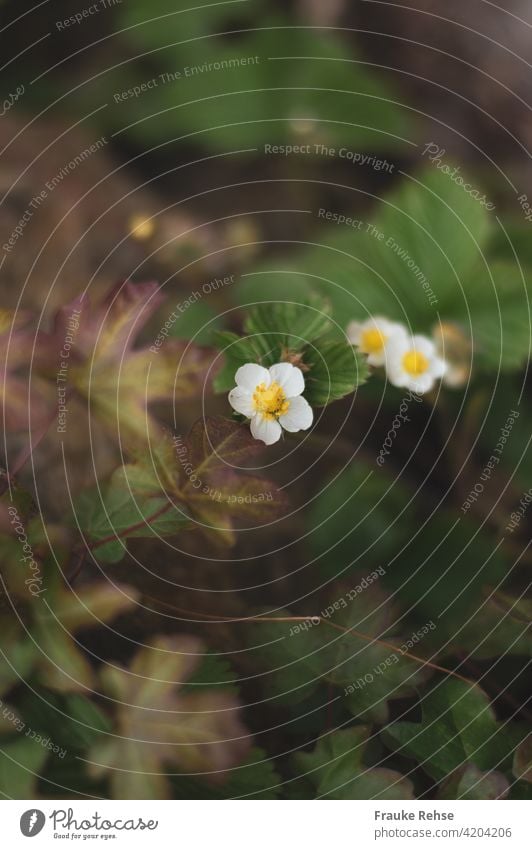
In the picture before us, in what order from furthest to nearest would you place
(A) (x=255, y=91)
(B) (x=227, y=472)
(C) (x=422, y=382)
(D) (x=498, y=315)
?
(A) (x=255, y=91)
(D) (x=498, y=315)
(C) (x=422, y=382)
(B) (x=227, y=472)

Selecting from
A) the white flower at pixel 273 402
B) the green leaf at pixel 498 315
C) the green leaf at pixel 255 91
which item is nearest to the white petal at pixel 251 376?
the white flower at pixel 273 402

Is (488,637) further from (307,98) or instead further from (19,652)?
(307,98)

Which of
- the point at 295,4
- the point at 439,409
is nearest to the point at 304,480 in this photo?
the point at 439,409

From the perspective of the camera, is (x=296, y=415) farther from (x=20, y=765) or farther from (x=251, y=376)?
(x=20, y=765)

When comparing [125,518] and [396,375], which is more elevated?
[396,375]

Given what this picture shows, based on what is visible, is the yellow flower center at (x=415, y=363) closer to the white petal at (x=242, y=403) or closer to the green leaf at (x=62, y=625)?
the white petal at (x=242, y=403)
